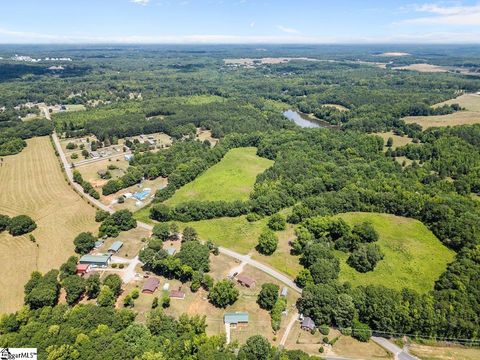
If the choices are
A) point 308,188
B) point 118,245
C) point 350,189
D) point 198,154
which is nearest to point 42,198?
point 118,245

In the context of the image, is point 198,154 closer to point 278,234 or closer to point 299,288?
point 278,234

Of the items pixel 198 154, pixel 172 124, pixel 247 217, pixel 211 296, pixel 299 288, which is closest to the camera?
pixel 211 296

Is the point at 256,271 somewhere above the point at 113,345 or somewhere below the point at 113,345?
below

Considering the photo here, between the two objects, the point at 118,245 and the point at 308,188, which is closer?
the point at 118,245

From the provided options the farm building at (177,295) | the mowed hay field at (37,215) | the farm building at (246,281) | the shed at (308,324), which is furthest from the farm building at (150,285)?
the shed at (308,324)

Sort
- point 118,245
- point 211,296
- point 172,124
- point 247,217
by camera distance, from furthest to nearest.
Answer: point 172,124, point 247,217, point 118,245, point 211,296

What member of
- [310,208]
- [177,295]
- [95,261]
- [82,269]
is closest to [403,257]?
[310,208]

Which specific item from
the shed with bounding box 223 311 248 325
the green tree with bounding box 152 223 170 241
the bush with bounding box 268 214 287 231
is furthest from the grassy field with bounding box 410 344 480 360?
the green tree with bounding box 152 223 170 241
